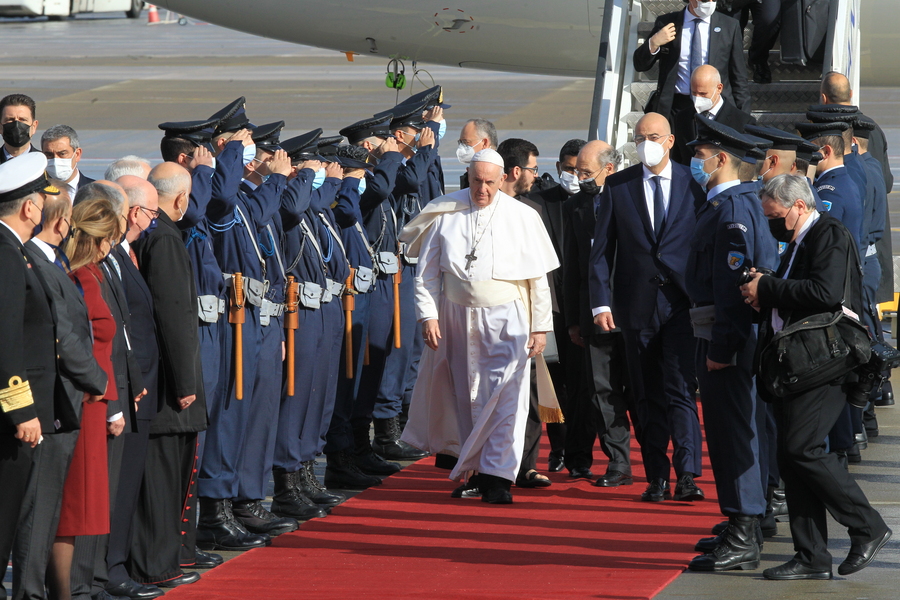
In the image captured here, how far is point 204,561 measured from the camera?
218 inches

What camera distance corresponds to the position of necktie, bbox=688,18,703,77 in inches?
346

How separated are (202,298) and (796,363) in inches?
99.9

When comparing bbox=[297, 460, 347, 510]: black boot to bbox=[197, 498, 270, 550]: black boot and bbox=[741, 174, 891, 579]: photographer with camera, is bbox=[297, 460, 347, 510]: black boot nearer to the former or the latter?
bbox=[197, 498, 270, 550]: black boot

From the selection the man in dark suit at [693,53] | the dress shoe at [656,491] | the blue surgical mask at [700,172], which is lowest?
the dress shoe at [656,491]

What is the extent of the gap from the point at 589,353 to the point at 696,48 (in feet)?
9.46

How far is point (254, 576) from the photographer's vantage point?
17.5ft

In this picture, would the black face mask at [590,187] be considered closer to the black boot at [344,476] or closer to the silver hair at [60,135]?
the black boot at [344,476]

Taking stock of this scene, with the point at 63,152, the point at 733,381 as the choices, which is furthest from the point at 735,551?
the point at 63,152

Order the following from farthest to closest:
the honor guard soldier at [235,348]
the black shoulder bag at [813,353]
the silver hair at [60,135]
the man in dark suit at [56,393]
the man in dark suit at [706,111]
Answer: the man in dark suit at [706,111], the silver hair at [60,135], the honor guard soldier at [235,348], the black shoulder bag at [813,353], the man in dark suit at [56,393]

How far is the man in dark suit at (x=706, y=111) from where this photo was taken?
774cm

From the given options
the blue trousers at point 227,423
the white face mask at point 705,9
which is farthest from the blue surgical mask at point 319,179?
the white face mask at point 705,9

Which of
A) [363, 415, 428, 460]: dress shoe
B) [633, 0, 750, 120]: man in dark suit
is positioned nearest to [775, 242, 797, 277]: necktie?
[363, 415, 428, 460]: dress shoe

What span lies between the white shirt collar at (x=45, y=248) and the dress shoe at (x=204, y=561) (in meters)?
1.64

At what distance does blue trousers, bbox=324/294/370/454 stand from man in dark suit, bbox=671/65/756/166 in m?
2.23
